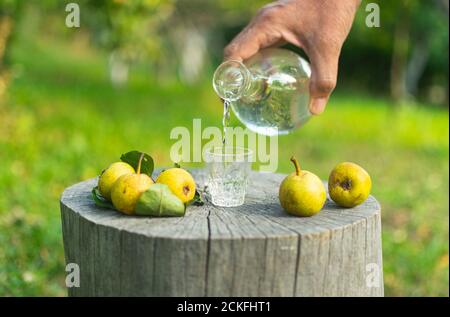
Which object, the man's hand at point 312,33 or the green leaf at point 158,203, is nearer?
the green leaf at point 158,203

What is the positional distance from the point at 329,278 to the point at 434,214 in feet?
14.1

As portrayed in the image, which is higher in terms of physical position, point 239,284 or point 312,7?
point 312,7

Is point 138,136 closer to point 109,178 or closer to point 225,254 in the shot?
point 109,178

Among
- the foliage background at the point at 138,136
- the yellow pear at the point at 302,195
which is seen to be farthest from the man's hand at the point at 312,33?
the foliage background at the point at 138,136

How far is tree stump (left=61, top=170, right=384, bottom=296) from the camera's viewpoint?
2402mm

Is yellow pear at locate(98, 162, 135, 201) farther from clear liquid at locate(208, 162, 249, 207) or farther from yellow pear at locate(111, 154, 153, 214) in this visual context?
clear liquid at locate(208, 162, 249, 207)

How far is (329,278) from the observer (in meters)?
2.54

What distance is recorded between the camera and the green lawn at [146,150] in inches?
193

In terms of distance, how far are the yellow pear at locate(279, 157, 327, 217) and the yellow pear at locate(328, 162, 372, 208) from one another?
162 millimetres

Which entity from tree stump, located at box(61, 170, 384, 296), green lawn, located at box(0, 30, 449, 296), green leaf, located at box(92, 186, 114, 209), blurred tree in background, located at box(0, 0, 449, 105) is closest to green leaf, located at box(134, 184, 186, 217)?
tree stump, located at box(61, 170, 384, 296)

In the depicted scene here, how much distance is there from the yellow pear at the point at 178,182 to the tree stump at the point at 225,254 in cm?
11

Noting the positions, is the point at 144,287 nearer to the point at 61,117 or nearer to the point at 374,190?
the point at 374,190

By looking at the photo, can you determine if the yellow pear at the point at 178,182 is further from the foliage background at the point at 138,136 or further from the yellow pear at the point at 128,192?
the foliage background at the point at 138,136
